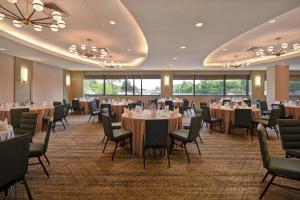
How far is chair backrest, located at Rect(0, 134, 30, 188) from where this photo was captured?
2123mm

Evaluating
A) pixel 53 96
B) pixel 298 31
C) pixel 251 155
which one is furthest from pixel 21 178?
pixel 53 96

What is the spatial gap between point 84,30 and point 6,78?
190 inches

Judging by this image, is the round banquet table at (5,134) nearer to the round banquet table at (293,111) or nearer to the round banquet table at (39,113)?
the round banquet table at (39,113)

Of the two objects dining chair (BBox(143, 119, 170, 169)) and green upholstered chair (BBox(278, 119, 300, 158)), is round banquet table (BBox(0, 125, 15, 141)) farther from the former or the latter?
green upholstered chair (BBox(278, 119, 300, 158))

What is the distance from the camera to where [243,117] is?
5879mm

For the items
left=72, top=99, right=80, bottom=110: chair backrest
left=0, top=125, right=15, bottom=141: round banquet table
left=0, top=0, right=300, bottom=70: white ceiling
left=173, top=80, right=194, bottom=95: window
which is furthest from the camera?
left=173, top=80, right=194, bottom=95: window

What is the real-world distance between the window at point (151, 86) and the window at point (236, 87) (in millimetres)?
4862

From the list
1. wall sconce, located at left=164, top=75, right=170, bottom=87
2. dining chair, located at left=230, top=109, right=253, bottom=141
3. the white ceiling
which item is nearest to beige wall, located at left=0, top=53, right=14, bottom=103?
the white ceiling

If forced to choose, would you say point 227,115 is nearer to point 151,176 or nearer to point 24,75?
point 151,176

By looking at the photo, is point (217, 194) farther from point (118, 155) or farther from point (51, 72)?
point (51, 72)

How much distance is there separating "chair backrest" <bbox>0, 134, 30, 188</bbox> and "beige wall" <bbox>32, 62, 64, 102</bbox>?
936cm

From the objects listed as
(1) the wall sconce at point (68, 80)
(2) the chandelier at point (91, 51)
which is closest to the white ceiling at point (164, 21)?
(2) the chandelier at point (91, 51)

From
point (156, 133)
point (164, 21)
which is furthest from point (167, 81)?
point (156, 133)

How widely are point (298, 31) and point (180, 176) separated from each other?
5.74 m
